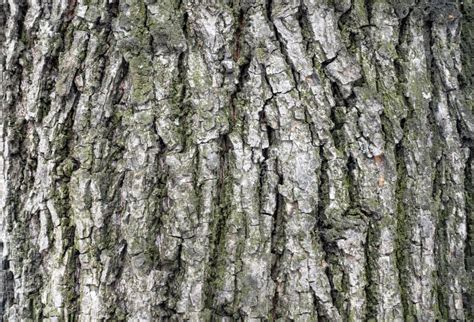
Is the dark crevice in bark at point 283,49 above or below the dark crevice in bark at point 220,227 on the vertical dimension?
above

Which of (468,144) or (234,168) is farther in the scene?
(468,144)

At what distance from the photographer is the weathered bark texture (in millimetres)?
1505

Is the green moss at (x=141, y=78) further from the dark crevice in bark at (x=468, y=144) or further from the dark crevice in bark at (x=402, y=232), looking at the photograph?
the dark crevice in bark at (x=468, y=144)

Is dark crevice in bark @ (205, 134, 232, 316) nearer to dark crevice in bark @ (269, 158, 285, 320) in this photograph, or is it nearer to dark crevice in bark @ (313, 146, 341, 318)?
dark crevice in bark @ (269, 158, 285, 320)

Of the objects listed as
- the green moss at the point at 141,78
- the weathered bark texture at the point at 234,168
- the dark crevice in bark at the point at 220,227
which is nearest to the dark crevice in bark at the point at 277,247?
the weathered bark texture at the point at 234,168

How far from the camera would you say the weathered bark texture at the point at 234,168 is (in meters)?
1.50

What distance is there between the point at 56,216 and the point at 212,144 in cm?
52

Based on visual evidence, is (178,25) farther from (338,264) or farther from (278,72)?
(338,264)

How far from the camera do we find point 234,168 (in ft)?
5.00

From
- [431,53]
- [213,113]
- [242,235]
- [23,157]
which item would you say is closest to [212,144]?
[213,113]

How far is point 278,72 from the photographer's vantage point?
1537 mm

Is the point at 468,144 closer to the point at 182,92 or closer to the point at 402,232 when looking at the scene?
the point at 402,232

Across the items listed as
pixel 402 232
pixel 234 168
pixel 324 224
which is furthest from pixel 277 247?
pixel 402 232

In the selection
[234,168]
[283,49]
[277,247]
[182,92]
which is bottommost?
[277,247]
